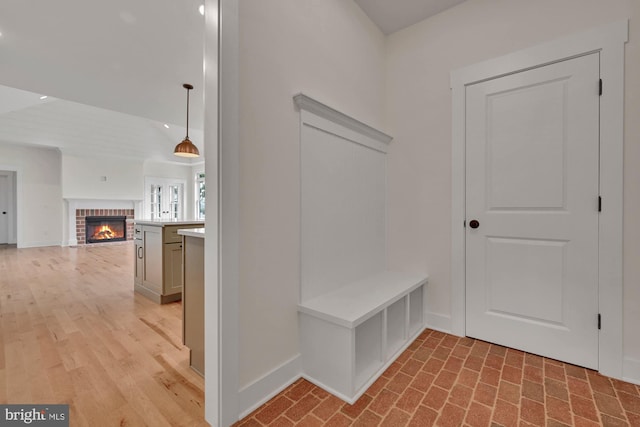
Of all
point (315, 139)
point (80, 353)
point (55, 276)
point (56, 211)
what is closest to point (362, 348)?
point (315, 139)

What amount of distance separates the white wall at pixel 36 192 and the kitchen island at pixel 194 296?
8.50 meters

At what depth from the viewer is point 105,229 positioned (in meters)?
8.27

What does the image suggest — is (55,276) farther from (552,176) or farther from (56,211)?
(552,176)

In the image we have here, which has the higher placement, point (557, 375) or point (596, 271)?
point (596, 271)

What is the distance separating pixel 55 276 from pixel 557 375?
6125 millimetres

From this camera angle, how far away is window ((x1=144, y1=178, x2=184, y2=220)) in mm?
9094

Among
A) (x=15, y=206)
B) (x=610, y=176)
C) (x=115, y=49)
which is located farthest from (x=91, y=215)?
(x=610, y=176)

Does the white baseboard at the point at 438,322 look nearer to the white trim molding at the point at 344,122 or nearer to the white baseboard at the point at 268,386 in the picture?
the white baseboard at the point at 268,386

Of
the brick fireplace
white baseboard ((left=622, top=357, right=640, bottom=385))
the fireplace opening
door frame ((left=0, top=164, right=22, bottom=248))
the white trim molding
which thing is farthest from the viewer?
the fireplace opening

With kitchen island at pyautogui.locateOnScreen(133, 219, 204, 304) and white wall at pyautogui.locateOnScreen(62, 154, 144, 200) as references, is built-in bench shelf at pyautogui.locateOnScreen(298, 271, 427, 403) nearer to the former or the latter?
kitchen island at pyautogui.locateOnScreen(133, 219, 204, 304)

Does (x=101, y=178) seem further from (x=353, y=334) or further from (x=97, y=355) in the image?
(x=353, y=334)

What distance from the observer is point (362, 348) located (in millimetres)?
1745
